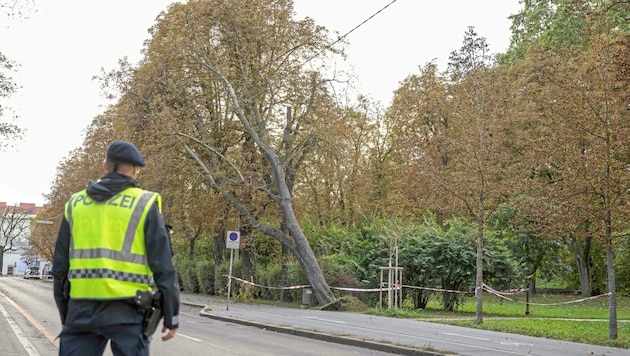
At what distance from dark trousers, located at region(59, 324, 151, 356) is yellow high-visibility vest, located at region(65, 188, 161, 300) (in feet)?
0.58

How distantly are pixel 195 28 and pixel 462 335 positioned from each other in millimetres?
18933

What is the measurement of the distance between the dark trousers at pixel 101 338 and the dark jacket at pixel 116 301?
0.04 m

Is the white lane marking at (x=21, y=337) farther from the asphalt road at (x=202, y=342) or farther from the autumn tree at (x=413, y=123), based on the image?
the autumn tree at (x=413, y=123)

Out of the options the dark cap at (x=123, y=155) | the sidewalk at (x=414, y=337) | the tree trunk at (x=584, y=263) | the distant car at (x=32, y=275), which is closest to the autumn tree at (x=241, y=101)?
the sidewalk at (x=414, y=337)

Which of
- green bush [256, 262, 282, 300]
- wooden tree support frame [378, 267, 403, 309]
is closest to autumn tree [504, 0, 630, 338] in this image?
wooden tree support frame [378, 267, 403, 309]

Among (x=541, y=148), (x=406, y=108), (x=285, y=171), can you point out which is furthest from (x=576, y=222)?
(x=406, y=108)

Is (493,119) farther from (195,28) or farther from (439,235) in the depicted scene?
(195,28)

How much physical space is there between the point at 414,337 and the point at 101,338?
12.8m

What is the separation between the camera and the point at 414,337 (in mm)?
16125

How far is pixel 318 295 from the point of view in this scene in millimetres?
29188

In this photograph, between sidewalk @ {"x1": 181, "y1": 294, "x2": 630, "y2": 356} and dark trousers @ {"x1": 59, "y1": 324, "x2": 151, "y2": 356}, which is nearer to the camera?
dark trousers @ {"x1": 59, "y1": 324, "x2": 151, "y2": 356}

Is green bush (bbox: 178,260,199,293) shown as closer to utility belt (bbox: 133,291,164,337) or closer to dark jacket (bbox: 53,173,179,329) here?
dark jacket (bbox: 53,173,179,329)

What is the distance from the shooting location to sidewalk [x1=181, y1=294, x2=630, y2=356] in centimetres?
1366

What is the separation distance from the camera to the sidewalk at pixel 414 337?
44.8 ft
